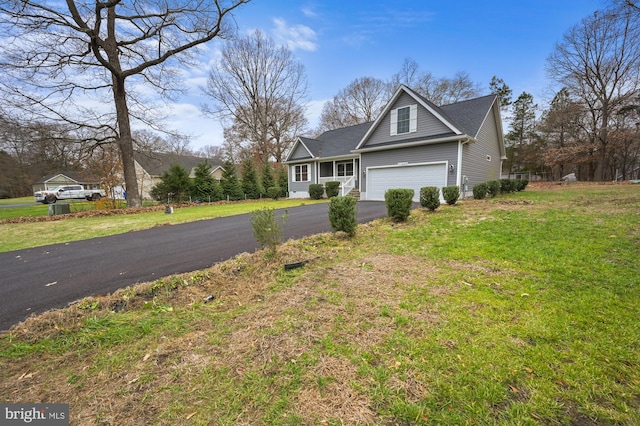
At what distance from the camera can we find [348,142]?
61.7ft

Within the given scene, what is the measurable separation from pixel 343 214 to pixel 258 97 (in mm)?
26169

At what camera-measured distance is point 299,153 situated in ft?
66.7

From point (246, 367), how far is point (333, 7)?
15493 mm

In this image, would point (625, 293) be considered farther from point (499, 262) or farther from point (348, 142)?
point (348, 142)

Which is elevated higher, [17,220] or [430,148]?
[430,148]

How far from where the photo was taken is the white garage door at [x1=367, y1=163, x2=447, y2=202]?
41.5ft

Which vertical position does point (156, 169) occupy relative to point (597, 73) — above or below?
below

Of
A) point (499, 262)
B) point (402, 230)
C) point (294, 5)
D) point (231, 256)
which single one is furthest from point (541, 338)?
point (294, 5)

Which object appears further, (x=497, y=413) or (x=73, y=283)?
(x=73, y=283)

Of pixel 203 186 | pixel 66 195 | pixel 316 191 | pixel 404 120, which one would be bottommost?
pixel 316 191

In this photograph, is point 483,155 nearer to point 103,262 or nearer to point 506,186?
point 506,186

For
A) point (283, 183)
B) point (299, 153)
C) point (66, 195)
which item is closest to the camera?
point (299, 153)

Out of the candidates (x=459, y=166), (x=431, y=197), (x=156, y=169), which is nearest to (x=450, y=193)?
(x=431, y=197)
